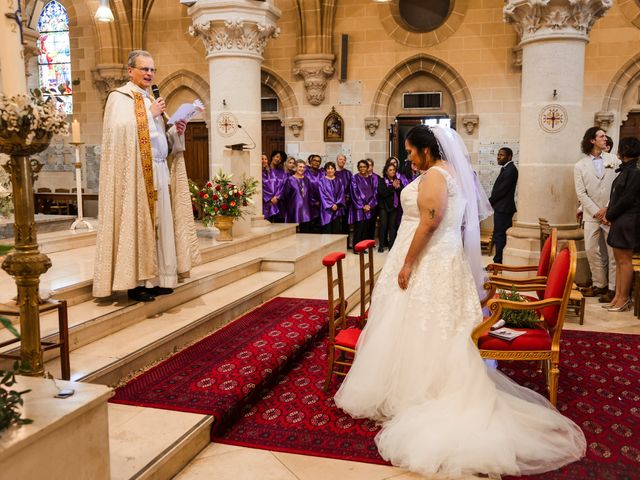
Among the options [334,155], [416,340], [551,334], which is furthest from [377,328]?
[334,155]

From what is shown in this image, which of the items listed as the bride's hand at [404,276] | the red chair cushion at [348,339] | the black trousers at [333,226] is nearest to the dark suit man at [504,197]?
the black trousers at [333,226]

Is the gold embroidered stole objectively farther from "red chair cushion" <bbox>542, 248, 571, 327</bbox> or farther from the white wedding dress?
"red chair cushion" <bbox>542, 248, 571, 327</bbox>

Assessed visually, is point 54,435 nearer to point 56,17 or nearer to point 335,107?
point 335,107

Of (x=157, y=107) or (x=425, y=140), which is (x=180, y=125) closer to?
(x=157, y=107)

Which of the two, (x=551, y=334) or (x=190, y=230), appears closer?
(x=551, y=334)

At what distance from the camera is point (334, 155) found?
1123 centimetres

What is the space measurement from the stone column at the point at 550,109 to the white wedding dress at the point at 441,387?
4.00 metres

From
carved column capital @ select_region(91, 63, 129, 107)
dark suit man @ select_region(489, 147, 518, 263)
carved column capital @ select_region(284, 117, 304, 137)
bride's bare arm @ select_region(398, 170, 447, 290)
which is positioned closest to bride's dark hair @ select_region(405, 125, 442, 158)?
bride's bare arm @ select_region(398, 170, 447, 290)

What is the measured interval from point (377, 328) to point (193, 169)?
9400 millimetres

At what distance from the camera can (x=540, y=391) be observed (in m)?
3.94

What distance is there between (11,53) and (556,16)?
18.2 feet

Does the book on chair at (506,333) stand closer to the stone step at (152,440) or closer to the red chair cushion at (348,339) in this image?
the red chair cushion at (348,339)

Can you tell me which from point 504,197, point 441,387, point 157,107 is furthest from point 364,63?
point 441,387

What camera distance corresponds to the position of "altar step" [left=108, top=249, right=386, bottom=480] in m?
2.69
